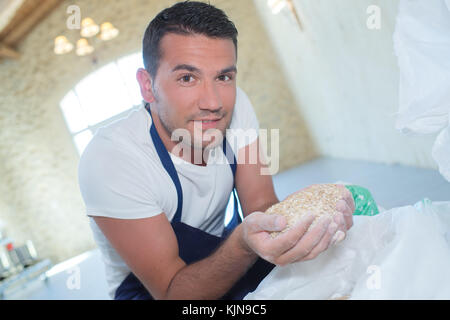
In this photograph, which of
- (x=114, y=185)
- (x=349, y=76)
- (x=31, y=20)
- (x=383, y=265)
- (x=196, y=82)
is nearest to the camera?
(x=383, y=265)

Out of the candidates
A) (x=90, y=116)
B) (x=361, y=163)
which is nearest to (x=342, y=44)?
(x=361, y=163)

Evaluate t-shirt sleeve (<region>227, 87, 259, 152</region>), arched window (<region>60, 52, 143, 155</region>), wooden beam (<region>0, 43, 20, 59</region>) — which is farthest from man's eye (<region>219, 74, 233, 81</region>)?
wooden beam (<region>0, 43, 20, 59</region>)

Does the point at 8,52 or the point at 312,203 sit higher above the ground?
the point at 8,52

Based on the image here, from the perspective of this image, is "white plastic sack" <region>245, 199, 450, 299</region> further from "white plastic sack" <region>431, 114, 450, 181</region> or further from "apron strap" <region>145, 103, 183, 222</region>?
"apron strap" <region>145, 103, 183, 222</region>

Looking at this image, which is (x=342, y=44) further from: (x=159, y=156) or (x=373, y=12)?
(x=159, y=156)

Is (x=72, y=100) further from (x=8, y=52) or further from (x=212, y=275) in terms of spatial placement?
(x=212, y=275)

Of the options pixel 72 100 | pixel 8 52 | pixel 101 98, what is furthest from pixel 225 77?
pixel 8 52

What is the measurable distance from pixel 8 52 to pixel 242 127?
5.92m

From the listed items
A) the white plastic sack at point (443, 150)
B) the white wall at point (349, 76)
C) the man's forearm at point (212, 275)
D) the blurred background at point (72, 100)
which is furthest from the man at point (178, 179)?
the blurred background at point (72, 100)

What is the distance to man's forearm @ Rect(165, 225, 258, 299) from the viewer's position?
1.00m

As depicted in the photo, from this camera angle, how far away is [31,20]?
6.10m

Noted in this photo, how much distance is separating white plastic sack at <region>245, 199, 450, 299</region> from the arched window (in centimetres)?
581

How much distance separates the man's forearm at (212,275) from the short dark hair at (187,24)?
68cm

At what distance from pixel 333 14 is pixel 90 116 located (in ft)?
14.8
